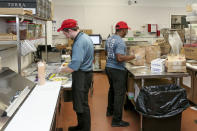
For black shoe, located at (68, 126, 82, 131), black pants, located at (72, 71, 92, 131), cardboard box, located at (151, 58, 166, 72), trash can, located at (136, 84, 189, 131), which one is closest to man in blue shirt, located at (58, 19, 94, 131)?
black pants, located at (72, 71, 92, 131)

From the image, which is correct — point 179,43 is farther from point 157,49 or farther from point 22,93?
point 22,93

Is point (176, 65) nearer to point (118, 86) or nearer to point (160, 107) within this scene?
point (160, 107)

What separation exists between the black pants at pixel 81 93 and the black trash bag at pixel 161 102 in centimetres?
65

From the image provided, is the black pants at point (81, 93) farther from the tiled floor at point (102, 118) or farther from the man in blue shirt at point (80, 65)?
the tiled floor at point (102, 118)

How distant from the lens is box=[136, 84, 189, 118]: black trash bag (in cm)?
233

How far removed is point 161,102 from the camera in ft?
7.75

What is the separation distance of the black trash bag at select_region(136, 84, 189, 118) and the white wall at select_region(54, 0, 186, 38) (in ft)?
15.4

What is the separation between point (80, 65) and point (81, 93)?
0.34m


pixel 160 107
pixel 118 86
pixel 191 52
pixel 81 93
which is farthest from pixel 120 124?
pixel 191 52

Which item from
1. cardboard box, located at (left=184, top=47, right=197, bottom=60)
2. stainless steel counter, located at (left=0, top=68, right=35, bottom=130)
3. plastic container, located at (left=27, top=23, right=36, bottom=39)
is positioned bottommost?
stainless steel counter, located at (left=0, top=68, right=35, bottom=130)

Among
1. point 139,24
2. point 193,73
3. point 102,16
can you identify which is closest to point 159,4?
point 139,24

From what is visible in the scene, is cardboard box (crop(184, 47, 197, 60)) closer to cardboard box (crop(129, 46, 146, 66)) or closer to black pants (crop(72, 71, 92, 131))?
cardboard box (crop(129, 46, 146, 66))

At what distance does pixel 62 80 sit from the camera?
236 centimetres

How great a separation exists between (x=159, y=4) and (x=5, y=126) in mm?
6778
